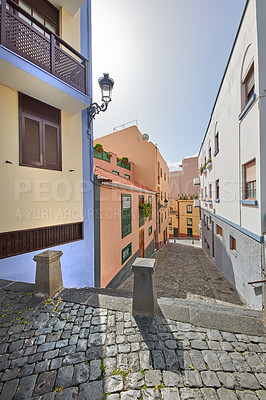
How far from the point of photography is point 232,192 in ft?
24.3

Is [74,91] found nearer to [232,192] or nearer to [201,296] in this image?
[232,192]

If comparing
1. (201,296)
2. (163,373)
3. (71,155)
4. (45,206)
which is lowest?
(201,296)

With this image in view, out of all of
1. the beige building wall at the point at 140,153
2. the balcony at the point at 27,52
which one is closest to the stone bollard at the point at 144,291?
the balcony at the point at 27,52

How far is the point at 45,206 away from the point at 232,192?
751cm

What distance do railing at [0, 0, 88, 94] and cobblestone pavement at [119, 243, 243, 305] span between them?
8713 millimetres

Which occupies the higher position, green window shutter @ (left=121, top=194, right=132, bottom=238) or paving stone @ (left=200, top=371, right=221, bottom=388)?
green window shutter @ (left=121, top=194, right=132, bottom=238)

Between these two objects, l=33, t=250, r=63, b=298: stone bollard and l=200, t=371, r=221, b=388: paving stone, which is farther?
l=33, t=250, r=63, b=298: stone bollard

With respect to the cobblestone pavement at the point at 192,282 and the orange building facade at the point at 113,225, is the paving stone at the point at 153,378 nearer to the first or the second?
the orange building facade at the point at 113,225

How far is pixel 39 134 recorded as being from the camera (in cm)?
507

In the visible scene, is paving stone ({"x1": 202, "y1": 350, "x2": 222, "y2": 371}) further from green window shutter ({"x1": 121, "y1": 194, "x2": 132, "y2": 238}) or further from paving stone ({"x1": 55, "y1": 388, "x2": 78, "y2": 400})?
green window shutter ({"x1": 121, "y1": 194, "x2": 132, "y2": 238})

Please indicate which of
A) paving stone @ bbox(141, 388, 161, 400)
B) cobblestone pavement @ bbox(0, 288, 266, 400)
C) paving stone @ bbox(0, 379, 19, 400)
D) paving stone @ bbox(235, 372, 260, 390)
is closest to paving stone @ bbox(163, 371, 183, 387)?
cobblestone pavement @ bbox(0, 288, 266, 400)

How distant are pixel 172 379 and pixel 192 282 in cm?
772

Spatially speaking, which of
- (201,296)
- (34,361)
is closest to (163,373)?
(34,361)

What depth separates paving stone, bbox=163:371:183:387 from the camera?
6.58ft
